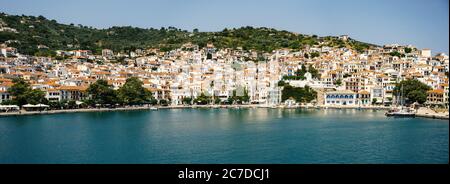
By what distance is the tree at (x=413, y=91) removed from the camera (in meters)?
16.5

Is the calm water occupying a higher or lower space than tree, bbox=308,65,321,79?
lower

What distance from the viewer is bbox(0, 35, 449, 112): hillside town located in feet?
63.3

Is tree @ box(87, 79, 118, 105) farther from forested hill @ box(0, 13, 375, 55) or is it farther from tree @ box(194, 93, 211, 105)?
forested hill @ box(0, 13, 375, 55)

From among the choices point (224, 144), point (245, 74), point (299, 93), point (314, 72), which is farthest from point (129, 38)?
point (224, 144)

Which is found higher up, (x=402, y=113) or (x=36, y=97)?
(x=36, y=97)

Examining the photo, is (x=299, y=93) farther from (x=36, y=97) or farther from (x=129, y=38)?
(x=129, y=38)

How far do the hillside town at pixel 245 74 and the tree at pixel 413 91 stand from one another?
0.74 metres

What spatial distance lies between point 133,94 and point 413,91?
10259 millimetres

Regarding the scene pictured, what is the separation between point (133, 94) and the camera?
1806cm

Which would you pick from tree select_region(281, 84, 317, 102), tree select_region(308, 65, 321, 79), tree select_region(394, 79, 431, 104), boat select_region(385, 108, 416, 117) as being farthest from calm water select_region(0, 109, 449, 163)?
tree select_region(308, 65, 321, 79)

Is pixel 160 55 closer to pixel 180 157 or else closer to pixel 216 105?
pixel 216 105

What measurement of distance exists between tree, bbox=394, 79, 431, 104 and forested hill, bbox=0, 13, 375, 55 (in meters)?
14.7
